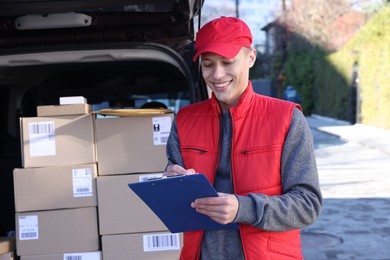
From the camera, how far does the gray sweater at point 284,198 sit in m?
1.72

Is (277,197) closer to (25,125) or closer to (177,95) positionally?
(25,125)

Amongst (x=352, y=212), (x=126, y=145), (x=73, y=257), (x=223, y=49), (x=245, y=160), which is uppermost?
(x=223, y=49)

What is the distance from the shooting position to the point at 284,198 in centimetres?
176

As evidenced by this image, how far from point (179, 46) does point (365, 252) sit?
3416 millimetres

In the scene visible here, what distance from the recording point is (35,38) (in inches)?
134

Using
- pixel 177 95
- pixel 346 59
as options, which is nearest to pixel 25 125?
pixel 177 95

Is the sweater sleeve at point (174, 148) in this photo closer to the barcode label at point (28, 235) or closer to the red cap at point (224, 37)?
the red cap at point (224, 37)

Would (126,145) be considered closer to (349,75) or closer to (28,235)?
(28,235)

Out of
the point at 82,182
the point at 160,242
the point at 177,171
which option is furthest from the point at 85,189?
the point at 177,171

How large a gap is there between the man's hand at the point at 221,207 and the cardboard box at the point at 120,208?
1542 millimetres

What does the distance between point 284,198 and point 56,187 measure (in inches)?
69.4

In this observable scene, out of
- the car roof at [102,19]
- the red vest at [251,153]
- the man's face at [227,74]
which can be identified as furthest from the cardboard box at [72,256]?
the man's face at [227,74]

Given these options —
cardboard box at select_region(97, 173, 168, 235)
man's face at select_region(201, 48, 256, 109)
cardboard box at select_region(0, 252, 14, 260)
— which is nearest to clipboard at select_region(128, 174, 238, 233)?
man's face at select_region(201, 48, 256, 109)

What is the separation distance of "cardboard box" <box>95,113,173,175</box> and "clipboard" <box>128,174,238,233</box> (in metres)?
1.33
